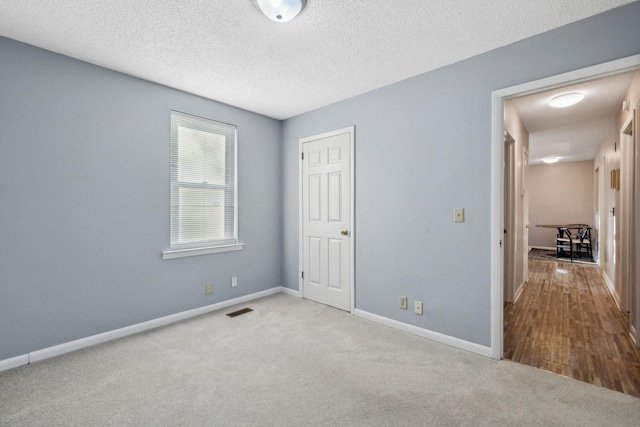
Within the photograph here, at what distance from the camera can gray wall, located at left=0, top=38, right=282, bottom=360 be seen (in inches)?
90.2

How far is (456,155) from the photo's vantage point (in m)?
2.66

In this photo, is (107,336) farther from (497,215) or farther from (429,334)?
(497,215)

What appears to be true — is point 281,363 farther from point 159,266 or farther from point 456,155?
→ point 456,155

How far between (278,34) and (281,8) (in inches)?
14.4

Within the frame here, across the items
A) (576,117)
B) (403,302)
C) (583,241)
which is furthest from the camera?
(583,241)

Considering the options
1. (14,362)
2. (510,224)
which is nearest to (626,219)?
(510,224)

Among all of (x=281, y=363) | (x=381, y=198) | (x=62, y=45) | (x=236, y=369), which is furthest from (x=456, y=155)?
(x=62, y=45)

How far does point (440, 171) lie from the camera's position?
2756mm

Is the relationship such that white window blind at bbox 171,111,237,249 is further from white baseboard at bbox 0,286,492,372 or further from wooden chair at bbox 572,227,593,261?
wooden chair at bbox 572,227,593,261

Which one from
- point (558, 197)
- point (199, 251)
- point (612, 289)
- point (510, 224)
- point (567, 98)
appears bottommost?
point (612, 289)

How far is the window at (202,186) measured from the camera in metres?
3.27

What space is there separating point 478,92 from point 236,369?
2996 millimetres

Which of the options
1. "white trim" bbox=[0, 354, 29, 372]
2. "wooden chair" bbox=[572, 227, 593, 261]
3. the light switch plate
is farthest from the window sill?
"wooden chair" bbox=[572, 227, 593, 261]

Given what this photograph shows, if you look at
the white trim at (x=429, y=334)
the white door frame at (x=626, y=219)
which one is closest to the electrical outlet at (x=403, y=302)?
the white trim at (x=429, y=334)
